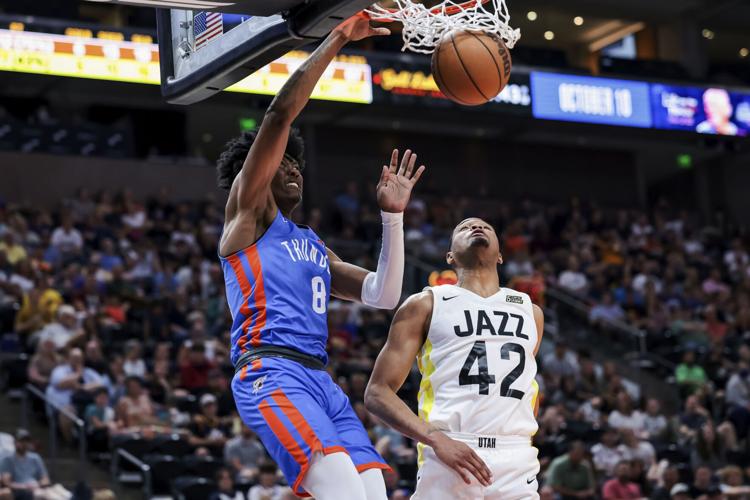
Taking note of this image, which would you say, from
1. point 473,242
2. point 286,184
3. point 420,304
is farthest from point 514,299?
point 286,184

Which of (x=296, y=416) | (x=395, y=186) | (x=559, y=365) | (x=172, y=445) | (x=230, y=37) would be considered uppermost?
(x=230, y=37)

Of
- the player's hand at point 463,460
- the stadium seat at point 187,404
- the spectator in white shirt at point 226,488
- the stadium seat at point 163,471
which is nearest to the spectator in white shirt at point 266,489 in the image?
the spectator in white shirt at point 226,488

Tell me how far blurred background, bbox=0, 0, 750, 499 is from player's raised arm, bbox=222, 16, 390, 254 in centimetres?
605

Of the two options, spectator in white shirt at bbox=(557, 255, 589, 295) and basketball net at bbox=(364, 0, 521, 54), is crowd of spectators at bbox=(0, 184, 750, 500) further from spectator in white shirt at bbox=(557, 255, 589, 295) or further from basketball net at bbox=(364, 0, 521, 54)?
basketball net at bbox=(364, 0, 521, 54)

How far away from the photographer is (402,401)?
532cm

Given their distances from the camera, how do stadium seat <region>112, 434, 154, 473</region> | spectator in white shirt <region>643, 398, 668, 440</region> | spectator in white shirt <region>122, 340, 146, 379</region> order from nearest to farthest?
stadium seat <region>112, 434, 154, 473</region> < spectator in white shirt <region>122, 340, 146, 379</region> < spectator in white shirt <region>643, 398, 668, 440</region>

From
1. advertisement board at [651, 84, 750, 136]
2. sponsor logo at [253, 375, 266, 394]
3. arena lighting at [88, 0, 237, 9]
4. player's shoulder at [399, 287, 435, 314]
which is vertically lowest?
sponsor logo at [253, 375, 266, 394]

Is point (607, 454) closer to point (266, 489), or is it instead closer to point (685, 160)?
point (266, 489)

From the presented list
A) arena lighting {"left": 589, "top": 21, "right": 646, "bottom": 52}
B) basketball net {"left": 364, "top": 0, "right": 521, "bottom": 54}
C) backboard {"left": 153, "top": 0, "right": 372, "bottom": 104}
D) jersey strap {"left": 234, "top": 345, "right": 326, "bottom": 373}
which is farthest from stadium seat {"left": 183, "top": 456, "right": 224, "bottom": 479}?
arena lighting {"left": 589, "top": 21, "right": 646, "bottom": 52}

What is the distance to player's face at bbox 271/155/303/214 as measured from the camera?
4.93 m

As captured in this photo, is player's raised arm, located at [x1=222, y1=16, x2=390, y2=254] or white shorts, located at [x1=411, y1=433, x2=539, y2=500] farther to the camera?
white shorts, located at [x1=411, y1=433, x2=539, y2=500]

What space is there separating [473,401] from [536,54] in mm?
20337

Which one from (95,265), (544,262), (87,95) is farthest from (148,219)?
(544,262)

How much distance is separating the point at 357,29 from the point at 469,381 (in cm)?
161
